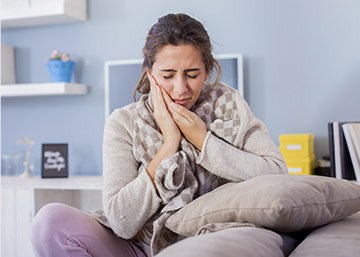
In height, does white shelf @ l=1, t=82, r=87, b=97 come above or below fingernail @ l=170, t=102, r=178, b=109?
above

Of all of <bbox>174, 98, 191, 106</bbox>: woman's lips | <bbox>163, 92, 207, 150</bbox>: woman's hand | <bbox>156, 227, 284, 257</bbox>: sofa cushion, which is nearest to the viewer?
<bbox>156, 227, 284, 257</bbox>: sofa cushion

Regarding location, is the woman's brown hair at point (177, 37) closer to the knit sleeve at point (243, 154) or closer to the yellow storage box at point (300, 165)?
the knit sleeve at point (243, 154)

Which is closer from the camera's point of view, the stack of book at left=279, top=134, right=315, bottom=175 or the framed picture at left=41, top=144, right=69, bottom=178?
the stack of book at left=279, top=134, right=315, bottom=175

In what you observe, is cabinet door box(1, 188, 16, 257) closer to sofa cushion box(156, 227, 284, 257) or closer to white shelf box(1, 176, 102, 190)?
white shelf box(1, 176, 102, 190)

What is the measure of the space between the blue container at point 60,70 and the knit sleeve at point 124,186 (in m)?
1.77

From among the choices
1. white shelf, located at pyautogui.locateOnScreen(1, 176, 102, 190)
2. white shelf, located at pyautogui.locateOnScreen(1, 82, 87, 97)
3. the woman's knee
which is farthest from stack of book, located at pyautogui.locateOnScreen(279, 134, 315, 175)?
the woman's knee

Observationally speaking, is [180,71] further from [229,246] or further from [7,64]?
[7,64]

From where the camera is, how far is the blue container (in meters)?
3.33

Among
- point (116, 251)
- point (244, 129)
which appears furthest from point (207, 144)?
point (116, 251)

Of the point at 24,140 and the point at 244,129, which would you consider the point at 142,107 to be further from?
the point at 24,140

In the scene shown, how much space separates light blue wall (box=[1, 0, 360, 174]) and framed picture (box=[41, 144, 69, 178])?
0.49 ft

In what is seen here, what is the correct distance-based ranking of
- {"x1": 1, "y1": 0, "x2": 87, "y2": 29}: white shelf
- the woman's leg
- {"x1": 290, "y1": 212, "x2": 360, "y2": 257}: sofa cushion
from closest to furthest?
1. {"x1": 290, "y1": 212, "x2": 360, "y2": 257}: sofa cushion
2. the woman's leg
3. {"x1": 1, "y1": 0, "x2": 87, "y2": 29}: white shelf

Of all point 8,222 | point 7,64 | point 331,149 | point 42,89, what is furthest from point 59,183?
point 331,149

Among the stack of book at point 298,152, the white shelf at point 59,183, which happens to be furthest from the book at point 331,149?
the white shelf at point 59,183
